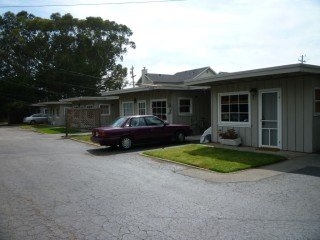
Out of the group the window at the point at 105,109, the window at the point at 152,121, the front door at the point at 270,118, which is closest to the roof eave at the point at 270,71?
the front door at the point at 270,118

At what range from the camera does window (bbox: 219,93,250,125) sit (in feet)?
46.9

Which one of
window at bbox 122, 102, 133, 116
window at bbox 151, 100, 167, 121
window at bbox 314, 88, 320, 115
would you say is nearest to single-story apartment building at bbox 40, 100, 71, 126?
window at bbox 122, 102, 133, 116

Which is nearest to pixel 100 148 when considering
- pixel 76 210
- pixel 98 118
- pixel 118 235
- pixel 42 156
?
pixel 42 156

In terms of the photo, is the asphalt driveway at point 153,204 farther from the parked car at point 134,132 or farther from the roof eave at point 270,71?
the parked car at point 134,132

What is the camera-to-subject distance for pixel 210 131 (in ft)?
53.1

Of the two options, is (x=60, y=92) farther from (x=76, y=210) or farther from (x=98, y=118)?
(x=76, y=210)

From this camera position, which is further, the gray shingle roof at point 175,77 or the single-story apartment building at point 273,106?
the gray shingle roof at point 175,77

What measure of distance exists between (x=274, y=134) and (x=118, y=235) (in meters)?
9.62

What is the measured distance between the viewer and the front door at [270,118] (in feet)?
42.3

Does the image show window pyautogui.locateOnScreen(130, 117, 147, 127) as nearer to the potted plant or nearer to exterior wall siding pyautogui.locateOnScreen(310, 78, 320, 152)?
the potted plant

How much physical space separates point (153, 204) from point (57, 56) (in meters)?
48.9

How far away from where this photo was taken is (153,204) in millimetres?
6641

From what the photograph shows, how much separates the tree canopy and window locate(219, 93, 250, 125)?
39940 millimetres

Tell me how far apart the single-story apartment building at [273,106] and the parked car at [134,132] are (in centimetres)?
246
